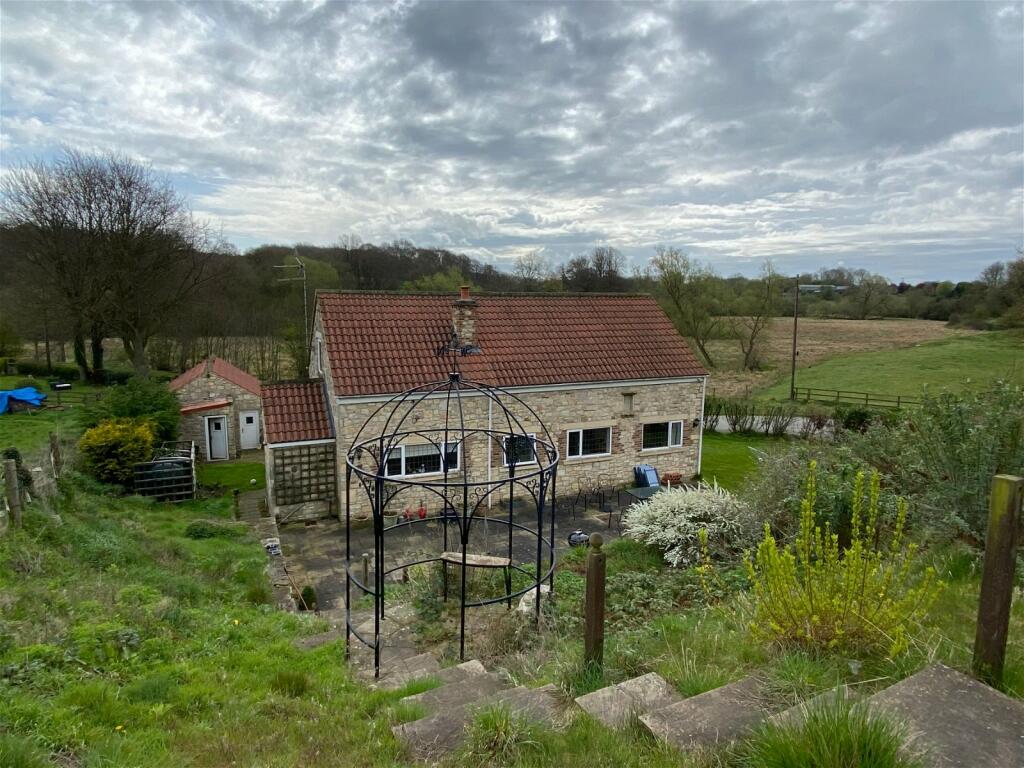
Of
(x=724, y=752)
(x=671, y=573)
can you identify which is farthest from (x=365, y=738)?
(x=671, y=573)

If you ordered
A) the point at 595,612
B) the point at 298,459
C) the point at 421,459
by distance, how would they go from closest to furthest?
the point at 595,612 → the point at 298,459 → the point at 421,459

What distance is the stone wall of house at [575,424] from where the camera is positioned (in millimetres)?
14523

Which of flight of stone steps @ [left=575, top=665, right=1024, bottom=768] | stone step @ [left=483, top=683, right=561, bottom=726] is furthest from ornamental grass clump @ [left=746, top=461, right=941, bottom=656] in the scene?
stone step @ [left=483, top=683, right=561, bottom=726]

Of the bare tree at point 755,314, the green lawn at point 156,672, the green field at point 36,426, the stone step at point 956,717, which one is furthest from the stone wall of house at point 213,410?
the bare tree at point 755,314

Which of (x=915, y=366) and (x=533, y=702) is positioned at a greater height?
(x=533, y=702)

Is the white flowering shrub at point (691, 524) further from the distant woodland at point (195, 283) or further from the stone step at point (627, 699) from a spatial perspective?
the distant woodland at point (195, 283)

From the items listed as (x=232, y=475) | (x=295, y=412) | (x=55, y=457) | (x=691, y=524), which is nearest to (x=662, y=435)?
(x=691, y=524)

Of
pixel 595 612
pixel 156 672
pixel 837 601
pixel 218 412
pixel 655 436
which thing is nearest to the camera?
pixel 837 601

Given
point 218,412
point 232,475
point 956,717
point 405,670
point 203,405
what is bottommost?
point 232,475

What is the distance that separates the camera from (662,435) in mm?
17688

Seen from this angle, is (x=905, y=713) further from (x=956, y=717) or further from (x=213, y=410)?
(x=213, y=410)

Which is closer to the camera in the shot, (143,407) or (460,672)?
(460,672)

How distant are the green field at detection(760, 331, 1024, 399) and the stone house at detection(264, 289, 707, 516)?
17.7m

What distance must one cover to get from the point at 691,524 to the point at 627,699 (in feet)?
20.1
